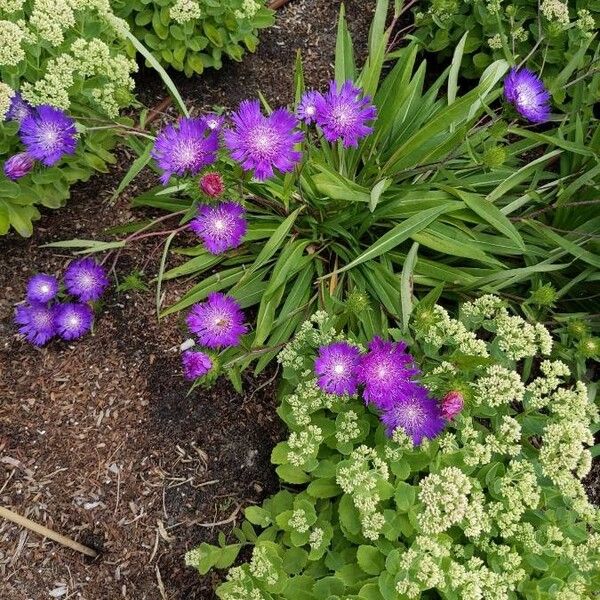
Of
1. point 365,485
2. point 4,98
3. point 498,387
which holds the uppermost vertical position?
point 4,98

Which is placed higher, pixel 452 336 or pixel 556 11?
pixel 556 11

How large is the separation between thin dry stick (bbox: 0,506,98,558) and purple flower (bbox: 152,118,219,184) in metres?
1.14

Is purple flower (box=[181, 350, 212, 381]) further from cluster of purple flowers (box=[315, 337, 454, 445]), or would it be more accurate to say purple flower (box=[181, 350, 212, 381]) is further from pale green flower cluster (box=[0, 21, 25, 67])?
pale green flower cluster (box=[0, 21, 25, 67])

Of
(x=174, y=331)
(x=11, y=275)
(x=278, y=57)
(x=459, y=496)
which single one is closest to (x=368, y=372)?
(x=459, y=496)

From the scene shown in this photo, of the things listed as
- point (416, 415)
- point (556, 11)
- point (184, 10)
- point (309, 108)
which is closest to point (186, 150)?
point (309, 108)

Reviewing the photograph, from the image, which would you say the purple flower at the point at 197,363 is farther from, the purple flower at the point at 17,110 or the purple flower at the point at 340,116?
the purple flower at the point at 17,110

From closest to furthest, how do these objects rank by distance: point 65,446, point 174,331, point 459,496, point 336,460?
point 459,496
point 336,460
point 65,446
point 174,331

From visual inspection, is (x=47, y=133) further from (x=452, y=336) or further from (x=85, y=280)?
(x=452, y=336)

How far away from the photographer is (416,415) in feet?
5.51

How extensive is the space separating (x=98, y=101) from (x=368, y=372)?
1.16 meters

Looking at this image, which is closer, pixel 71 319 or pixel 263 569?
pixel 263 569

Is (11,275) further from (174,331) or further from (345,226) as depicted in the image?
(345,226)

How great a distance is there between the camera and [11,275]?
2328mm

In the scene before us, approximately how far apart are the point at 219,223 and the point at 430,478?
902mm
